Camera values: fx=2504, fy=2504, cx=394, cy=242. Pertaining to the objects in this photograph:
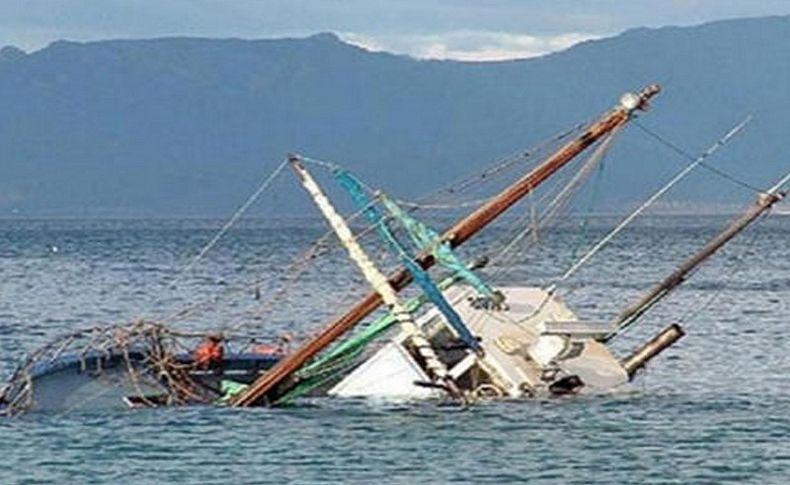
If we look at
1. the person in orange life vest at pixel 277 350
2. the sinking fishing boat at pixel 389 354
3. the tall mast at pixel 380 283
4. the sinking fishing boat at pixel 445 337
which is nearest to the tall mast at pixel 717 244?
the sinking fishing boat at pixel 445 337

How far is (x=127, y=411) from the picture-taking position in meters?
55.4

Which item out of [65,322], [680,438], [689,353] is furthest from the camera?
[65,322]

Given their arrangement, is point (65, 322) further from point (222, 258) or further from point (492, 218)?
point (222, 258)

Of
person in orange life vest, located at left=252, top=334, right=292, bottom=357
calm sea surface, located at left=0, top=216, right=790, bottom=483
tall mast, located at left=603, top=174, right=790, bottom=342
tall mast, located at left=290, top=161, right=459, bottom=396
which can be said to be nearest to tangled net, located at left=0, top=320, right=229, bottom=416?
calm sea surface, located at left=0, top=216, right=790, bottom=483

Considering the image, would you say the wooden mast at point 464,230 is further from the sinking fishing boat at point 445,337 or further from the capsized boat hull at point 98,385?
the capsized boat hull at point 98,385

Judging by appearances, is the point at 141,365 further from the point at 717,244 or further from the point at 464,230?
the point at 717,244

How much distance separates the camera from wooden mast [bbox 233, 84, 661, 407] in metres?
54.5

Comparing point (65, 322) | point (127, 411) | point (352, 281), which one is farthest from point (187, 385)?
point (352, 281)

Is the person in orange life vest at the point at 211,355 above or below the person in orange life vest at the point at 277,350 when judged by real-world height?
below

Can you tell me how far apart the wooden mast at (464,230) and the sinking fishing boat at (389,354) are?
0.12 feet

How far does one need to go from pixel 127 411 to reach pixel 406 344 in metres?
6.36

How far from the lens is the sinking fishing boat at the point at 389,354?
55.1 metres

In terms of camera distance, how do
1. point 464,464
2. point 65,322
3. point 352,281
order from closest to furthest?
point 464,464 < point 65,322 < point 352,281

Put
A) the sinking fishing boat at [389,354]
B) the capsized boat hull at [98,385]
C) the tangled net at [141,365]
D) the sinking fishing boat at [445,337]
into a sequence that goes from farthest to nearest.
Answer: the tangled net at [141,365], the capsized boat hull at [98,385], the sinking fishing boat at [389,354], the sinking fishing boat at [445,337]
